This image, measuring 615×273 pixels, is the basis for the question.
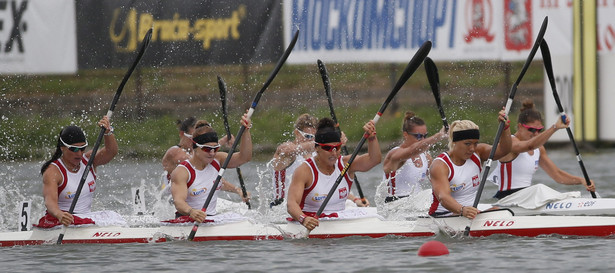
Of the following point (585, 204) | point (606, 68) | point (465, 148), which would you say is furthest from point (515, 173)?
point (606, 68)

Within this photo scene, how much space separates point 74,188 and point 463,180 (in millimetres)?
3714

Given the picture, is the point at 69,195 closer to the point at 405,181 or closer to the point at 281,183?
the point at 281,183

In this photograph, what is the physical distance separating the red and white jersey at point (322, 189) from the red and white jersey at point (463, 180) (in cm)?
85

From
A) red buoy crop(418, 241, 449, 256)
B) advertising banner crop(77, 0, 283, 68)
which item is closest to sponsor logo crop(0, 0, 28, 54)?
advertising banner crop(77, 0, 283, 68)

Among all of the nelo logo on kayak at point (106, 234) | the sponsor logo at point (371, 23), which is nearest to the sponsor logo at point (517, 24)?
the sponsor logo at point (371, 23)

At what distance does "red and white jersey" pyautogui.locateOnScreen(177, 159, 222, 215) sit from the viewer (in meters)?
10.1

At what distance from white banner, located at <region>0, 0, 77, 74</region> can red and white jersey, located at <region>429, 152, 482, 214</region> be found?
28.3ft

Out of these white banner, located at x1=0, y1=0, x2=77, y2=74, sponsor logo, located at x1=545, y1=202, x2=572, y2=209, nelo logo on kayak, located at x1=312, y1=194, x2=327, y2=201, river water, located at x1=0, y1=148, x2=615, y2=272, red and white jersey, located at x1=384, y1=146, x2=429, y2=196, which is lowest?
river water, located at x1=0, y1=148, x2=615, y2=272

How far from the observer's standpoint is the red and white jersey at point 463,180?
31.1ft

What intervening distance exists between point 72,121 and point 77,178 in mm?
8039

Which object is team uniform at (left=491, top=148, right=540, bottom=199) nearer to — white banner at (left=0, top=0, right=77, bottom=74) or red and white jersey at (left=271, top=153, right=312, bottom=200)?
red and white jersey at (left=271, top=153, right=312, bottom=200)

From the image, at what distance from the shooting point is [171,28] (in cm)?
1645

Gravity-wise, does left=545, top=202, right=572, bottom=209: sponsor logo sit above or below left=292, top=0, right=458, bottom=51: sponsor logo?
below

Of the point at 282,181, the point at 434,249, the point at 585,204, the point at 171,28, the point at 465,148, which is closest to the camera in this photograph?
the point at 434,249
